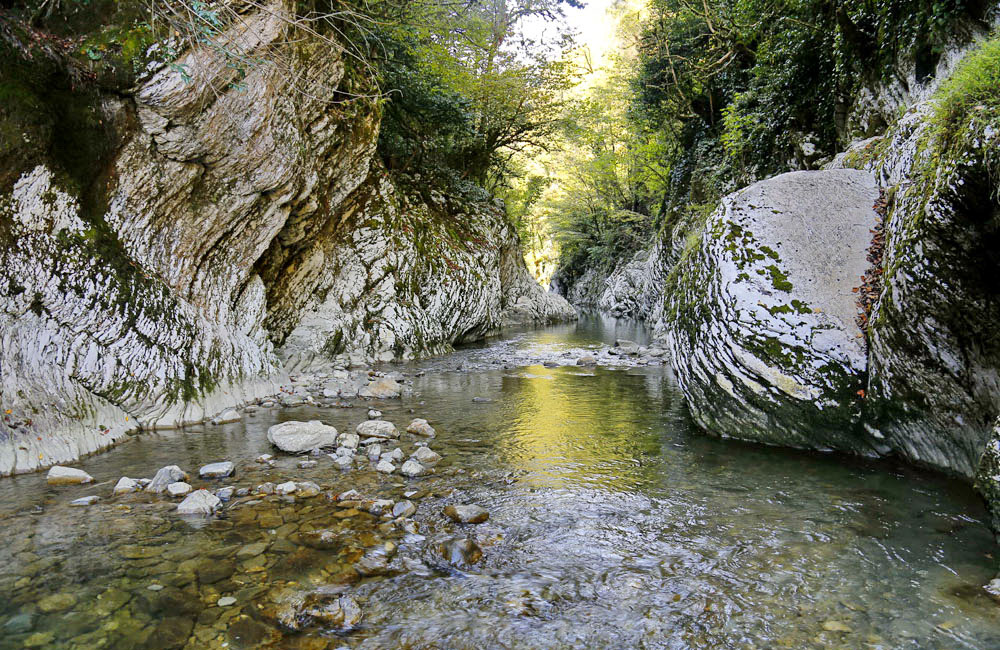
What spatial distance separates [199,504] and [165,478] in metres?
0.73

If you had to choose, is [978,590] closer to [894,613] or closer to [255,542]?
[894,613]

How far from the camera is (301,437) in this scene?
5.61 metres

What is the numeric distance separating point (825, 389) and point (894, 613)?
9.07 ft

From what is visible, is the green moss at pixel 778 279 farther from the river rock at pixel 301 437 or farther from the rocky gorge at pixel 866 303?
the river rock at pixel 301 437

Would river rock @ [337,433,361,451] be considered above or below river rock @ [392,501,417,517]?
above

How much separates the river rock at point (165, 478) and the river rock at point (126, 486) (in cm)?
9

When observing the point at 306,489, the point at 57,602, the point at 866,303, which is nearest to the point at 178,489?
the point at 306,489

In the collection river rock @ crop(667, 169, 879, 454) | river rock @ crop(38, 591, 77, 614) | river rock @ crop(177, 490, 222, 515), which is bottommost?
river rock @ crop(38, 591, 77, 614)

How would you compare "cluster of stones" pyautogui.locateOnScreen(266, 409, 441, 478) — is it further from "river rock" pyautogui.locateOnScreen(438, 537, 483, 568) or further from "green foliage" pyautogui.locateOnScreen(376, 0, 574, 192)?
"green foliage" pyautogui.locateOnScreen(376, 0, 574, 192)

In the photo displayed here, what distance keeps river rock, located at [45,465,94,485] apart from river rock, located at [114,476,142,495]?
361 mm

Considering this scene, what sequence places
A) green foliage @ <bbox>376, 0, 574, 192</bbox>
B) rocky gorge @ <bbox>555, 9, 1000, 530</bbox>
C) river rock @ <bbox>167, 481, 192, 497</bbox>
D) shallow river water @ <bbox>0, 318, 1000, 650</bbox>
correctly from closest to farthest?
shallow river water @ <bbox>0, 318, 1000, 650</bbox> → rocky gorge @ <bbox>555, 9, 1000, 530</bbox> → river rock @ <bbox>167, 481, 192, 497</bbox> → green foliage @ <bbox>376, 0, 574, 192</bbox>

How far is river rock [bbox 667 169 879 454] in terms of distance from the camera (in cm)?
524

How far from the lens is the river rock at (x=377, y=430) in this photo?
6051mm

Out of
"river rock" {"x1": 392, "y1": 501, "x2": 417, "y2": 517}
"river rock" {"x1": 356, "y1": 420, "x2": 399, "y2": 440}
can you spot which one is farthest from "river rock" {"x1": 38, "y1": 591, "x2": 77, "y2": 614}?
"river rock" {"x1": 356, "y1": 420, "x2": 399, "y2": 440}
